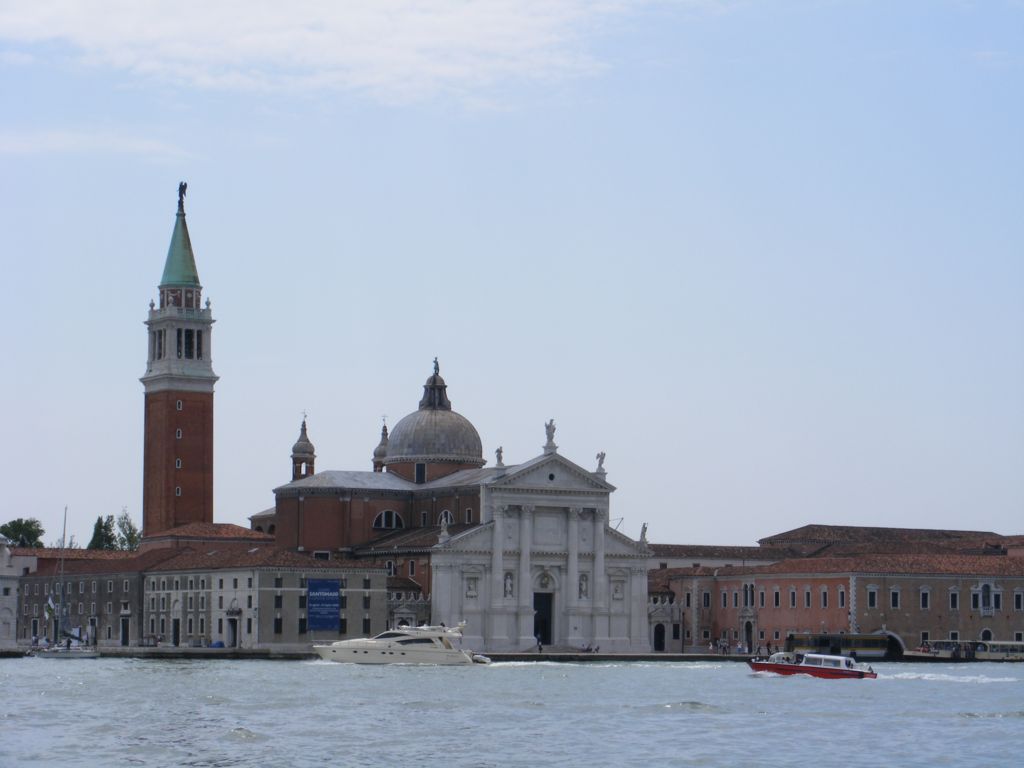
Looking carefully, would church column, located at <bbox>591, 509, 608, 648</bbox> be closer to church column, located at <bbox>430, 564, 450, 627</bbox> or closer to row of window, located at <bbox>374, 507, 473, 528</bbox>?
church column, located at <bbox>430, 564, 450, 627</bbox>

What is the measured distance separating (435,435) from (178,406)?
36.3ft

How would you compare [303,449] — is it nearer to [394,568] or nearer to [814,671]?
[394,568]

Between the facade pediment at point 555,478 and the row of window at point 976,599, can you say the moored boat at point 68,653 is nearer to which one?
the facade pediment at point 555,478

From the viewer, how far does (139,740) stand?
144 feet

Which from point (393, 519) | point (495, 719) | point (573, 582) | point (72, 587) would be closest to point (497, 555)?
point (573, 582)

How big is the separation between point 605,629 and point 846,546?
530 inches

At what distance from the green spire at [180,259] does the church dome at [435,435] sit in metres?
11.0

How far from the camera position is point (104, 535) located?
128 meters

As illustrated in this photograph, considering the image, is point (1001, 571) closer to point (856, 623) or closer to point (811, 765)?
point (856, 623)

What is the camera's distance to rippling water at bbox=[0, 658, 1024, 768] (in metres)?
42.1

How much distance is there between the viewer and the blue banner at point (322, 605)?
88.2m

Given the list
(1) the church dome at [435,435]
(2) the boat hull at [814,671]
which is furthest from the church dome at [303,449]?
(2) the boat hull at [814,671]

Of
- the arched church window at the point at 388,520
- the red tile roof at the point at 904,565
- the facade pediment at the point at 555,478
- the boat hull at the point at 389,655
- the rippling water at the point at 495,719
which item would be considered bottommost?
the rippling water at the point at 495,719

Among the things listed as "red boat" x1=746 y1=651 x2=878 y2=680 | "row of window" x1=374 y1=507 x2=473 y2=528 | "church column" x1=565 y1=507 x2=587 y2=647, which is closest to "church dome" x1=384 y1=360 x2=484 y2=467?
"row of window" x1=374 y1=507 x2=473 y2=528
